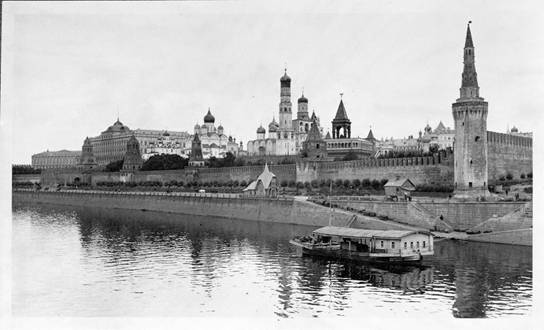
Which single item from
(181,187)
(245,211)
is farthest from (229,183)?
(245,211)

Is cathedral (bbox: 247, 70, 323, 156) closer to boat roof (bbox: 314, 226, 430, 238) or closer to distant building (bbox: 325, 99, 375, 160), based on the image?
distant building (bbox: 325, 99, 375, 160)

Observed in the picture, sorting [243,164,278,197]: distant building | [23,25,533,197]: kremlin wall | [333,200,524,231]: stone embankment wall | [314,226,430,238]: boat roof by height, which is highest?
[23,25,533,197]: kremlin wall

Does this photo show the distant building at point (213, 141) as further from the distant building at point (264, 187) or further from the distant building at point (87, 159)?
the distant building at point (264, 187)

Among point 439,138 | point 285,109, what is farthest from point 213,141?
point 439,138

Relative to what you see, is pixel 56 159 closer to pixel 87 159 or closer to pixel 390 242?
pixel 87 159

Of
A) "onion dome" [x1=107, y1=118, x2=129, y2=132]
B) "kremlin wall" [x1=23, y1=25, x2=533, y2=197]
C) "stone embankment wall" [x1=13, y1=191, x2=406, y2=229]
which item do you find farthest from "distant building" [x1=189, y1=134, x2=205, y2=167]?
"onion dome" [x1=107, y1=118, x2=129, y2=132]

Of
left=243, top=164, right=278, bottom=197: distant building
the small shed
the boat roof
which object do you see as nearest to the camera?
the boat roof

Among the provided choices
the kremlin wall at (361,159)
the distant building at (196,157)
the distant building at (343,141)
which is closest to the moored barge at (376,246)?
the kremlin wall at (361,159)
